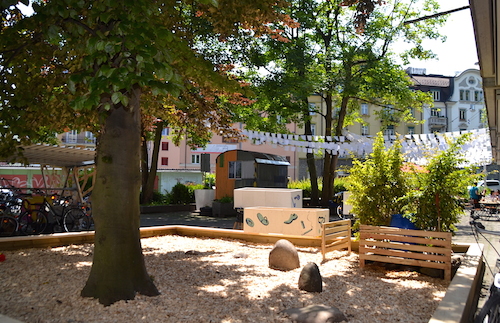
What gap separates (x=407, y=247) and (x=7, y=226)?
8.11 metres

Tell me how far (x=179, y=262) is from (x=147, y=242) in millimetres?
2538

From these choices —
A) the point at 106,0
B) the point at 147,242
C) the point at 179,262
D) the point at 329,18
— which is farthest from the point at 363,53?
the point at 106,0

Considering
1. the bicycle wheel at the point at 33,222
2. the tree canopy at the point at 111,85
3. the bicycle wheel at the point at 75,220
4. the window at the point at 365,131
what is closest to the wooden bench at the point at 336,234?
the tree canopy at the point at 111,85

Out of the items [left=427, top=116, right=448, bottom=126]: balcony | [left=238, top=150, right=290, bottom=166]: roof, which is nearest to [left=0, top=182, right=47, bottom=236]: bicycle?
[left=238, top=150, right=290, bottom=166]: roof

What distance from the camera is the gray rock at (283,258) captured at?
22.9ft

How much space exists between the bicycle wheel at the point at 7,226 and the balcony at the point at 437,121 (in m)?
57.7

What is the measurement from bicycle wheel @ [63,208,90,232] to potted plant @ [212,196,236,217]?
927 cm

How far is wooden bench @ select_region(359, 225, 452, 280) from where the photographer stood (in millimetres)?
6516

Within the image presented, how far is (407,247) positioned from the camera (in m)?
6.82

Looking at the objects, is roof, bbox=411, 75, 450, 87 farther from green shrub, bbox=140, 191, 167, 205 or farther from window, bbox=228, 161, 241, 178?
green shrub, bbox=140, 191, 167, 205

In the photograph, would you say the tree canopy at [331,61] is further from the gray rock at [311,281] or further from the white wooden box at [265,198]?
the gray rock at [311,281]

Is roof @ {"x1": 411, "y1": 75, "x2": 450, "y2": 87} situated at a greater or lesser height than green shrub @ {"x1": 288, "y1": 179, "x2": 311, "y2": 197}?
greater

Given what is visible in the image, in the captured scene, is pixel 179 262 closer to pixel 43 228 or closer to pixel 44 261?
pixel 44 261

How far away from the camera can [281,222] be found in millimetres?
9898
